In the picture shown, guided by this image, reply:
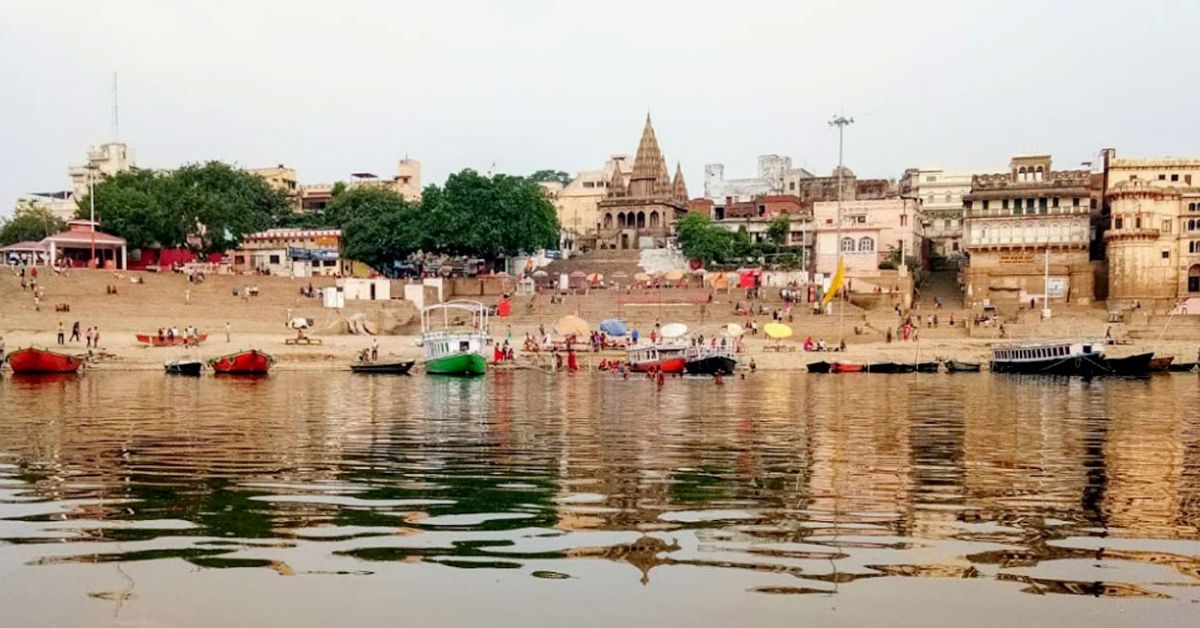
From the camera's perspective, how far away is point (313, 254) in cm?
6800

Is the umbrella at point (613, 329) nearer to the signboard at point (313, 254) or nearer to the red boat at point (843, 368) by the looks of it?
the red boat at point (843, 368)

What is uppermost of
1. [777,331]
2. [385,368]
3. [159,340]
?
[777,331]

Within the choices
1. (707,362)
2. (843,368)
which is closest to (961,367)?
(843,368)

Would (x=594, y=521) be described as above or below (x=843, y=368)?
above

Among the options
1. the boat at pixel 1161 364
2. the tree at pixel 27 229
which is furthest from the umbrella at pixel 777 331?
the tree at pixel 27 229

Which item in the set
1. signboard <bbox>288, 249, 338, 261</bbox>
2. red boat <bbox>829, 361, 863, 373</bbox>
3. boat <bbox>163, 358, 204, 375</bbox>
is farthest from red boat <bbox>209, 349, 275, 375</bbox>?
signboard <bbox>288, 249, 338, 261</bbox>

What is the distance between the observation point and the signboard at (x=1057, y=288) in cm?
5625

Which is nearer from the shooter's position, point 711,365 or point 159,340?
point 711,365

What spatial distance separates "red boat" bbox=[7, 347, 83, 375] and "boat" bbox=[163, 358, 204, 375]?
3397 millimetres

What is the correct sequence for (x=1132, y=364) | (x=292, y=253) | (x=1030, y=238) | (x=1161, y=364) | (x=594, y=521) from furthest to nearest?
1. (x=292, y=253)
2. (x=1030, y=238)
3. (x=1161, y=364)
4. (x=1132, y=364)
5. (x=594, y=521)

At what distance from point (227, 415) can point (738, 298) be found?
123ft

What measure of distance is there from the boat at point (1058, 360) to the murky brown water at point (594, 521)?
763 inches

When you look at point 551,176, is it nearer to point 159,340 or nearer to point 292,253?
point 292,253

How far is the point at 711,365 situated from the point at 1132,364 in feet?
54.7
